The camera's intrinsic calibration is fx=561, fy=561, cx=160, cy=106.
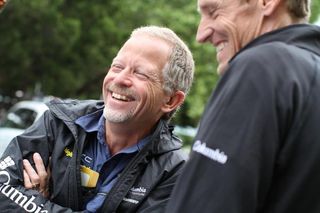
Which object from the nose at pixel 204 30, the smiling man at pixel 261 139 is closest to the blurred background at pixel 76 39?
the nose at pixel 204 30

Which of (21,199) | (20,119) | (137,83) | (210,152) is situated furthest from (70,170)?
(20,119)

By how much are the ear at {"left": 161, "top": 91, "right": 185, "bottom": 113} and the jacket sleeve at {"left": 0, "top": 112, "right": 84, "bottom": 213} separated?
1.97 ft

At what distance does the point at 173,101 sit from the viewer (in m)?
2.94

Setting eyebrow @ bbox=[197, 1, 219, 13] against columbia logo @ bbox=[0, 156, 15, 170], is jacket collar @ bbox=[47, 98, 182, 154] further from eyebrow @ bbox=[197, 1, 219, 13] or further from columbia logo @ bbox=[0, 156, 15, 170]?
eyebrow @ bbox=[197, 1, 219, 13]

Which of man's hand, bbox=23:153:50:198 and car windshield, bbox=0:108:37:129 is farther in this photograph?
car windshield, bbox=0:108:37:129

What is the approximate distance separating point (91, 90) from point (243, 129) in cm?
2273

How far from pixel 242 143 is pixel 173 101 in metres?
1.53

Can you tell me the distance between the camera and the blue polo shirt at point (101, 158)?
2604mm

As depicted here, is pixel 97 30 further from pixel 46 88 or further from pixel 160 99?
pixel 160 99

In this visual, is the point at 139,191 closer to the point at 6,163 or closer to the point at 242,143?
the point at 6,163

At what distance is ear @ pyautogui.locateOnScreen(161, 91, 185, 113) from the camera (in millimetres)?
2889

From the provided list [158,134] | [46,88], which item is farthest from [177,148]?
[46,88]

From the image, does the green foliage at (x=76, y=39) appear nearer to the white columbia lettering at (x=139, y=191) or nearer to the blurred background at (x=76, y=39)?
the blurred background at (x=76, y=39)

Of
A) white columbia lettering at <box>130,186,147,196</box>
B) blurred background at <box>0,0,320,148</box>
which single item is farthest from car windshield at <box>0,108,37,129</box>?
white columbia lettering at <box>130,186,147,196</box>
